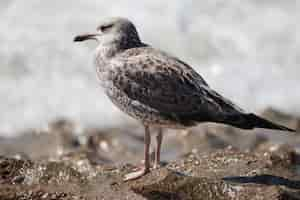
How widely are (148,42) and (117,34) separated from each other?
7294 millimetres

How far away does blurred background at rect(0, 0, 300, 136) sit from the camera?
41.6 feet

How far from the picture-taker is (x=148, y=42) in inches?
568

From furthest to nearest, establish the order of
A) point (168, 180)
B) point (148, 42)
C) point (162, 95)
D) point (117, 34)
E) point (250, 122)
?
point (148, 42), point (117, 34), point (162, 95), point (250, 122), point (168, 180)

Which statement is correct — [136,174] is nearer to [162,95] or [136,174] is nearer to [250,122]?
[162,95]

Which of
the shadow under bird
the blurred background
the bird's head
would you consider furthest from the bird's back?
the blurred background

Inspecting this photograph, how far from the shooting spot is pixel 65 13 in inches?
587

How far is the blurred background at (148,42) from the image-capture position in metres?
12.7

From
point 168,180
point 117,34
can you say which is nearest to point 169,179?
point 168,180

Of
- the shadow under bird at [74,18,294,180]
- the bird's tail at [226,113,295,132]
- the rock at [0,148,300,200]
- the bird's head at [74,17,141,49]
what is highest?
the bird's head at [74,17,141,49]

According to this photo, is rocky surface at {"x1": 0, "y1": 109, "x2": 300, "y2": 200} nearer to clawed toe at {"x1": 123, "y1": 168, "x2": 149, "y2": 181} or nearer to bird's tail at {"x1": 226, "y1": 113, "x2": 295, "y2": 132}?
clawed toe at {"x1": 123, "y1": 168, "x2": 149, "y2": 181}

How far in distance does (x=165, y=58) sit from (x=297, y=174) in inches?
56.6

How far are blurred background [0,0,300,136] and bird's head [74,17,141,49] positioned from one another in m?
4.77

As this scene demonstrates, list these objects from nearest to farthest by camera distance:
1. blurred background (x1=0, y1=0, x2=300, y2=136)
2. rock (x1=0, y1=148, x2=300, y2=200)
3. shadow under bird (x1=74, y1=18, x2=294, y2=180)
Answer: rock (x1=0, y1=148, x2=300, y2=200)
shadow under bird (x1=74, y1=18, x2=294, y2=180)
blurred background (x1=0, y1=0, x2=300, y2=136)

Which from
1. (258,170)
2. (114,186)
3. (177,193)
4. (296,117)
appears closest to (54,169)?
(114,186)
